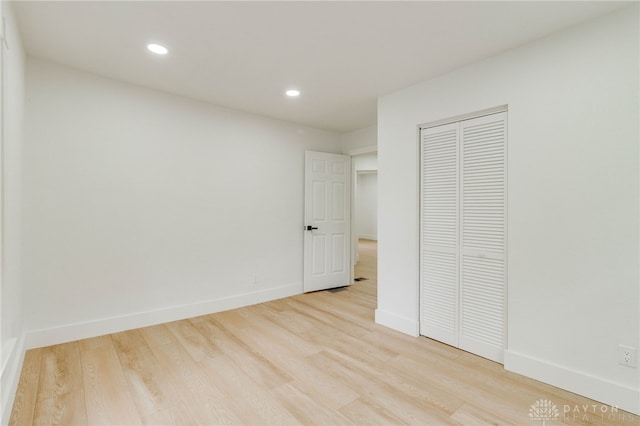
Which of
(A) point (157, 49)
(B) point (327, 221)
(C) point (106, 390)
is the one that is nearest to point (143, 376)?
(C) point (106, 390)

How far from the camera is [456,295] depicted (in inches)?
109

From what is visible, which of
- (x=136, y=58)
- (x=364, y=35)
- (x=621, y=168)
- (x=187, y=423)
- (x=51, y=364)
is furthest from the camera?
(x=136, y=58)

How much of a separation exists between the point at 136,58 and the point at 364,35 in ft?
6.33

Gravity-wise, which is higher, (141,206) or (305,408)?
(141,206)

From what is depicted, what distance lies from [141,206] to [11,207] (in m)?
1.18

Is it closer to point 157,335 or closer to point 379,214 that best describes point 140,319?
point 157,335

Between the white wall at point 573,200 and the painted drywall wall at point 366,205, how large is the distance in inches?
354

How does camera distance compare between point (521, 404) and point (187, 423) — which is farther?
point (521, 404)

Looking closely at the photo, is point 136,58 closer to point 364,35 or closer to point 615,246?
point 364,35

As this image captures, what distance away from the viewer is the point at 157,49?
7.88 ft

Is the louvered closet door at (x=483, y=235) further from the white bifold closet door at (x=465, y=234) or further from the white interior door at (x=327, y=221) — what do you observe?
the white interior door at (x=327, y=221)

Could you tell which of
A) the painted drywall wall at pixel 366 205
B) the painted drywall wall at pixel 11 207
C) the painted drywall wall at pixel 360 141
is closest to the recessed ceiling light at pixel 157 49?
the painted drywall wall at pixel 11 207

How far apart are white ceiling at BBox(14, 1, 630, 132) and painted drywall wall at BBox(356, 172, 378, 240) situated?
8.55m

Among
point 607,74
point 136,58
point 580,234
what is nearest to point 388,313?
point 580,234
